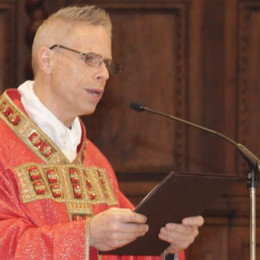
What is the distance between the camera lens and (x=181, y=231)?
3.42 m

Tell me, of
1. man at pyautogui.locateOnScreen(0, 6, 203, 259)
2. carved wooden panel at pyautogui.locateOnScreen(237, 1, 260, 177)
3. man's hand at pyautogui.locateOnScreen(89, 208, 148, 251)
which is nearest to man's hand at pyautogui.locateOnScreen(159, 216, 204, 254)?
man at pyautogui.locateOnScreen(0, 6, 203, 259)

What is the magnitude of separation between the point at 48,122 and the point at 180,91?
6.71 feet

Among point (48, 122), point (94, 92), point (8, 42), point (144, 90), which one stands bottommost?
point (48, 122)

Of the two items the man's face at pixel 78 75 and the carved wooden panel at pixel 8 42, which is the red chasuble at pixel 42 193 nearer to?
the man's face at pixel 78 75

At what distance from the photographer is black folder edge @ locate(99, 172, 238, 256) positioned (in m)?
3.13

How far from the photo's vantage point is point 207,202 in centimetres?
Result: 336

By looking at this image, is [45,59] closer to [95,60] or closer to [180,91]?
[95,60]

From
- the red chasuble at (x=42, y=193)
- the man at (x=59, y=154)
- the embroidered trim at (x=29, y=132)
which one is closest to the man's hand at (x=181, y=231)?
the man at (x=59, y=154)

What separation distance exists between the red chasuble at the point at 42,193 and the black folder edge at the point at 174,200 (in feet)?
0.60

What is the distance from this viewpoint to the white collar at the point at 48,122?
371cm

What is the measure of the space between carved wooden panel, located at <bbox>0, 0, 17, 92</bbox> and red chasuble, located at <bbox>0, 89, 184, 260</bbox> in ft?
5.82

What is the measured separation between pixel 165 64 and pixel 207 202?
2.39 m

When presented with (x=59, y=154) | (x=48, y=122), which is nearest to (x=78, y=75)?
(x=48, y=122)

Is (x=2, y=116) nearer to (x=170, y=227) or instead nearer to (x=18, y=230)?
(x=18, y=230)
